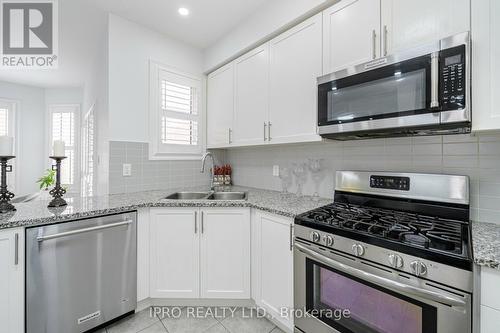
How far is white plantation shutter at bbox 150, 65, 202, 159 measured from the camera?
2.52 m

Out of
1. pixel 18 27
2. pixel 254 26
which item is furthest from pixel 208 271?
pixel 18 27

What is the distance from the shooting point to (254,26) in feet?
7.20

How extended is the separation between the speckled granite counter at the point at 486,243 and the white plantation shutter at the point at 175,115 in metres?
2.52

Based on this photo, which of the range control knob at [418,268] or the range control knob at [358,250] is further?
the range control knob at [358,250]

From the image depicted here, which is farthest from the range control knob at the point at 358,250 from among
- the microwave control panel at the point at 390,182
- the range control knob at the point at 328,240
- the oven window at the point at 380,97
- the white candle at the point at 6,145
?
the white candle at the point at 6,145

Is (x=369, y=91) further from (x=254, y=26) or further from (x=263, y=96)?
(x=254, y=26)

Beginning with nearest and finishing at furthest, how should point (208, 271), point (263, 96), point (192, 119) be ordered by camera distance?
point (208, 271)
point (263, 96)
point (192, 119)

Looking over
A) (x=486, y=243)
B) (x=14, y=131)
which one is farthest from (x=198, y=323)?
(x=14, y=131)

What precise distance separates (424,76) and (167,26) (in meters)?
2.36

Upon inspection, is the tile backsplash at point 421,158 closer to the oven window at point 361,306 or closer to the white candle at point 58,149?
the oven window at point 361,306

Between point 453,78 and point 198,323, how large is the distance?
2186 mm

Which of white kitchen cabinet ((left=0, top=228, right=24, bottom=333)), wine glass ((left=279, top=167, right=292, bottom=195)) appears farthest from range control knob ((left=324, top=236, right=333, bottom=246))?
white kitchen cabinet ((left=0, top=228, right=24, bottom=333))

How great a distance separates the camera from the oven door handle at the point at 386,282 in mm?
868

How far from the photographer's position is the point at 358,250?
1.11 meters
